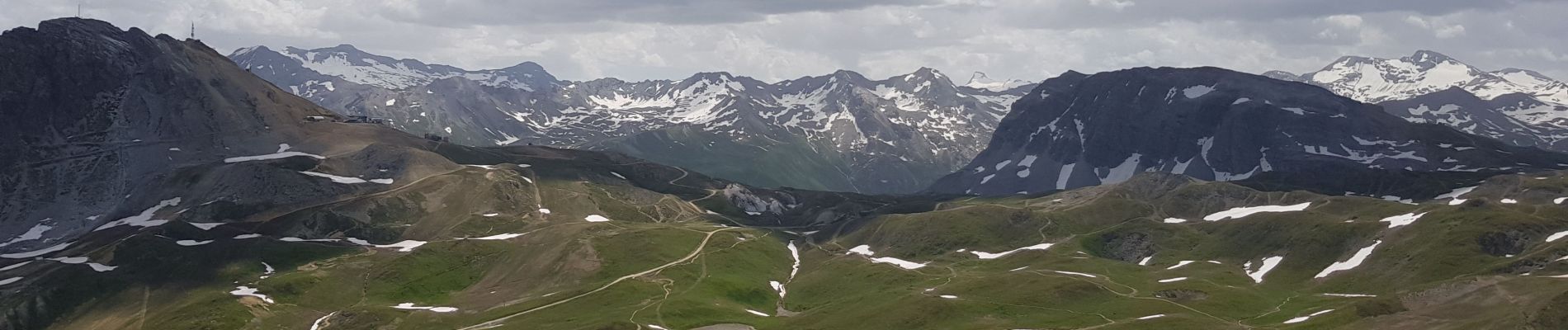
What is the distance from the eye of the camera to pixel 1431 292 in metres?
160

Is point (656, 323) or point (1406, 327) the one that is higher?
point (1406, 327)

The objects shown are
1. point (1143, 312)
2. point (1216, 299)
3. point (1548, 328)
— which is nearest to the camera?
point (1548, 328)

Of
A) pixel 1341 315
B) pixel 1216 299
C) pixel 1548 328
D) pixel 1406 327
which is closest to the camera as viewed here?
pixel 1548 328

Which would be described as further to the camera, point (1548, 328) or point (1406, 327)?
point (1406, 327)

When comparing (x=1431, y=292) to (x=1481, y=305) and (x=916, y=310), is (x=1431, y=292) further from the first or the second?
(x=916, y=310)

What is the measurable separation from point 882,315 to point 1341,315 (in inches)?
2552

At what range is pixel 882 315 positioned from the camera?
640 ft

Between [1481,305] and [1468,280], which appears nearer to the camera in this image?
[1481,305]

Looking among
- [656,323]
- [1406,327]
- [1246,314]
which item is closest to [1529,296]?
[1406,327]

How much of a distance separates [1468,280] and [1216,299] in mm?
38068

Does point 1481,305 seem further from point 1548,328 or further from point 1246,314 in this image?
point 1246,314

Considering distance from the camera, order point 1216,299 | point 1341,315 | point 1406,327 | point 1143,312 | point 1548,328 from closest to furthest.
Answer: point 1548,328 → point 1406,327 → point 1341,315 → point 1143,312 → point 1216,299

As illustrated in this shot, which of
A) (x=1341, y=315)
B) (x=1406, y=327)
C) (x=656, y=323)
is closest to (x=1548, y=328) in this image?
(x=1406, y=327)

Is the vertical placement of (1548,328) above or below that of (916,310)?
above
